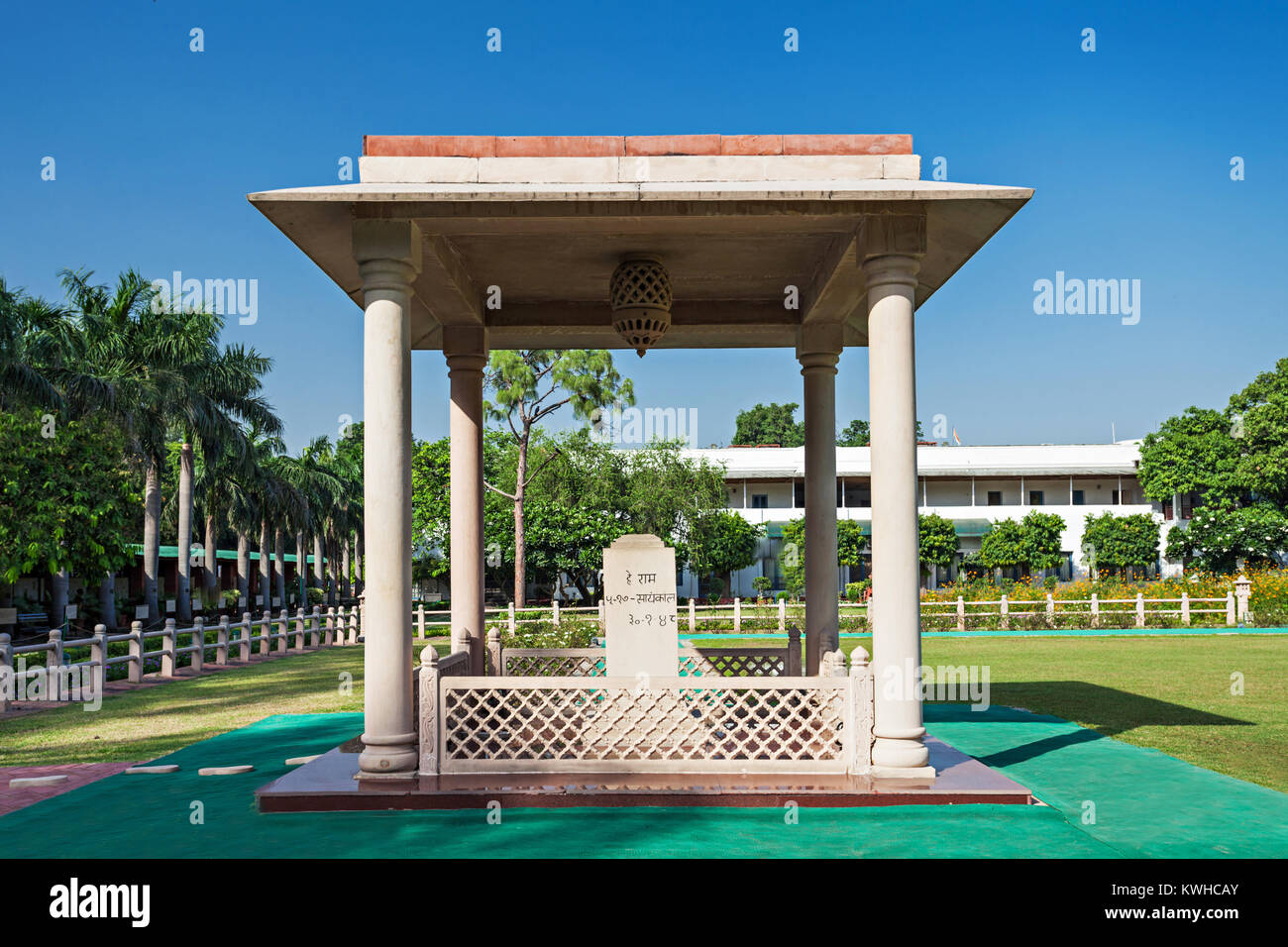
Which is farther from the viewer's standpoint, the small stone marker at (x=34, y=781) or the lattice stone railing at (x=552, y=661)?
the lattice stone railing at (x=552, y=661)

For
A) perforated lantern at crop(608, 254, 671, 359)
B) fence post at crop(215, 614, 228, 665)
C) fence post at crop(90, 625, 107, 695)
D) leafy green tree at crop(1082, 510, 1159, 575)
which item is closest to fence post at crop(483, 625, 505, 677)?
perforated lantern at crop(608, 254, 671, 359)

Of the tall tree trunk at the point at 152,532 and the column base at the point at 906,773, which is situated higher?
the tall tree trunk at the point at 152,532

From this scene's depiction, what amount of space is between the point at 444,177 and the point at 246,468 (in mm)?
34524

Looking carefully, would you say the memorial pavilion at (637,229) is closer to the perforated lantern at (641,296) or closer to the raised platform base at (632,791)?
the raised platform base at (632,791)

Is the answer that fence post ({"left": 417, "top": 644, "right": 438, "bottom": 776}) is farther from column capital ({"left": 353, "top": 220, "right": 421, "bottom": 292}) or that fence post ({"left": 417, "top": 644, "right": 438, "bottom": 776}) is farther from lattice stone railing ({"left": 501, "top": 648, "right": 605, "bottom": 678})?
lattice stone railing ({"left": 501, "top": 648, "right": 605, "bottom": 678})

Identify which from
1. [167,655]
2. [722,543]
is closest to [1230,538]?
[722,543]

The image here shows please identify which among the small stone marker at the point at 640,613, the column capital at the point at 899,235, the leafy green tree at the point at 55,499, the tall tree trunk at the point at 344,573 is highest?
the column capital at the point at 899,235

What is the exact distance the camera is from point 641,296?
403 inches

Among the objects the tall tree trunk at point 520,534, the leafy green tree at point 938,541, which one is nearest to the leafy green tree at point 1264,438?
the leafy green tree at point 938,541

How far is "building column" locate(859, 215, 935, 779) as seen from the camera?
841cm

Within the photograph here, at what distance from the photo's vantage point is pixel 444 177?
878cm

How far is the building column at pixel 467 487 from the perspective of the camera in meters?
11.9

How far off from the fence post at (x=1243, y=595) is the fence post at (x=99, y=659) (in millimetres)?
34620

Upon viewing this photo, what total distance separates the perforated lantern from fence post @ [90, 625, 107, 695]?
1374cm
